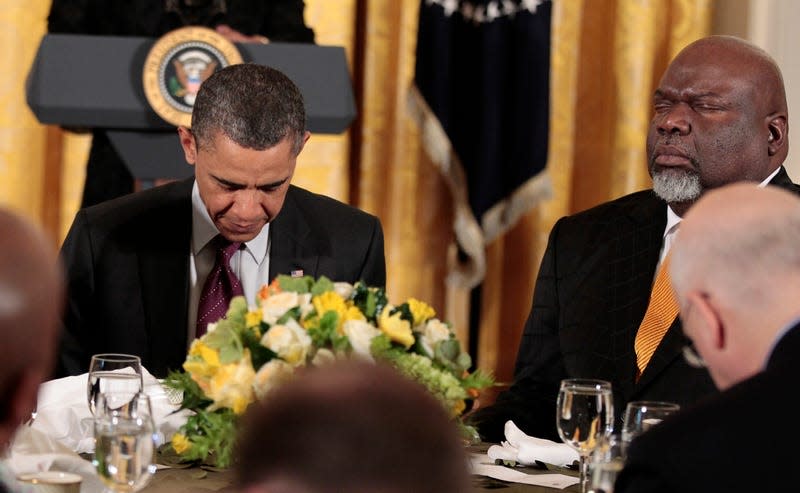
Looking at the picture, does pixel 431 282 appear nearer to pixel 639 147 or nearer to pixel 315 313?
pixel 639 147

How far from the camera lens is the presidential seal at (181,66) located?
4.18 meters

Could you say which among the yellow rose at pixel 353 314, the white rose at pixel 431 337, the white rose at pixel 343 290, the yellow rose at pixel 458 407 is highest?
the white rose at pixel 343 290

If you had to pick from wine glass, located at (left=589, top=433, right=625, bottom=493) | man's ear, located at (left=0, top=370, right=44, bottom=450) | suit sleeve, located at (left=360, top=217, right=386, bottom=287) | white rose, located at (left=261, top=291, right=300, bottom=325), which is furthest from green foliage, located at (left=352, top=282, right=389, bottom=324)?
suit sleeve, located at (left=360, top=217, right=386, bottom=287)

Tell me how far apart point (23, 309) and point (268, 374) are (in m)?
1.02

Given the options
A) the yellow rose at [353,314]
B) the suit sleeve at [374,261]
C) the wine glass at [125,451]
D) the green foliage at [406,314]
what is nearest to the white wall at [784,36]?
the suit sleeve at [374,261]

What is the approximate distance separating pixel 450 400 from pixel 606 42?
12.1ft

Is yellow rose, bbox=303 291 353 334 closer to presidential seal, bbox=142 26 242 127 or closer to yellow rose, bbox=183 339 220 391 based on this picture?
yellow rose, bbox=183 339 220 391

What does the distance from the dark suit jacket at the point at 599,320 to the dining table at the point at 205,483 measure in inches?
28.0

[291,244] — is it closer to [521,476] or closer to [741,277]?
[521,476]

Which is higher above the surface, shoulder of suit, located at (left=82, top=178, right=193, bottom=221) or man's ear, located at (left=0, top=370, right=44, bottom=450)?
man's ear, located at (left=0, top=370, right=44, bottom=450)

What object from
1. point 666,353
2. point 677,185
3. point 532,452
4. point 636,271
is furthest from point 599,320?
point 532,452

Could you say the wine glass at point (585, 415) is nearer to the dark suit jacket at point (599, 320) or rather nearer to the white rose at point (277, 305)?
the white rose at point (277, 305)

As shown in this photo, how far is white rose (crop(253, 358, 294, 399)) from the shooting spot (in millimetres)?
2213

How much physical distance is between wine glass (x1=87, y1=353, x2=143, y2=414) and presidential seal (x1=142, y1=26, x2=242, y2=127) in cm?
164
